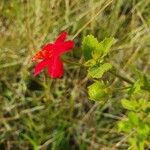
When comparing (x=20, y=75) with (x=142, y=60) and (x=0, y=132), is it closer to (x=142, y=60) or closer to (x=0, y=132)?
(x=0, y=132)

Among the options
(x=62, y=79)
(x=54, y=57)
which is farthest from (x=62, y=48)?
(x=62, y=79)

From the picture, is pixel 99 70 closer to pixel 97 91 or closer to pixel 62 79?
pixel 97 91

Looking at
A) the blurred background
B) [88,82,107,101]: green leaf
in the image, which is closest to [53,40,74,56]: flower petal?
[88,82,107,101]: green leaf

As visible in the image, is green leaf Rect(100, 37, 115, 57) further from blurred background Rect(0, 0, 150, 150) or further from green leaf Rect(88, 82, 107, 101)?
blurred background Rect(0, 0, 150, 150)

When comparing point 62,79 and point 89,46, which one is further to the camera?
point 62,79

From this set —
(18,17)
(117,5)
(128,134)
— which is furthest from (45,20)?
(128,134)
